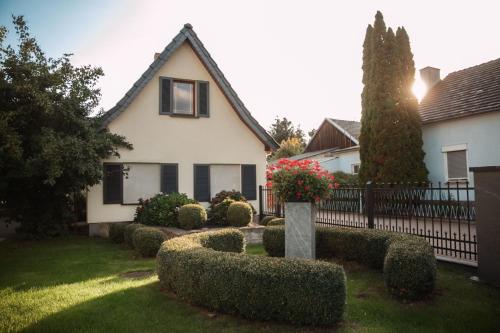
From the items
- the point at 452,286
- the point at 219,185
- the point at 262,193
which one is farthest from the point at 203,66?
the point at 452,286

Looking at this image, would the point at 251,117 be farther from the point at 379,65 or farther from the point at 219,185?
the point at 379,65

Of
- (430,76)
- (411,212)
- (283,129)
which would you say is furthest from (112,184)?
(283,129)

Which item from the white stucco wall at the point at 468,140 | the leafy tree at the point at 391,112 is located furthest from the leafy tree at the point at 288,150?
the white stucco wall at the point at 468,140

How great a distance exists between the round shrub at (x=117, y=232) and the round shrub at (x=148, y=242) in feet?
8.17

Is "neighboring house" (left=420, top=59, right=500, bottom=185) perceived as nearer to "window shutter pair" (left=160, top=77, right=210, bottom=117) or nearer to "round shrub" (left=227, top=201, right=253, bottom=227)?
"round shrub" (left=227, top=201, right=253, bottom=227)

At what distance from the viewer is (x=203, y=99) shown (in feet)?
49.0

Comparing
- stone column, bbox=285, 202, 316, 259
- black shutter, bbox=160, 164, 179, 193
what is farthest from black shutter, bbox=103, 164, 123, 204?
stone column, bbox=285, 202, 316, 259

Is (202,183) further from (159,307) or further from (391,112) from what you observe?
(391,112)

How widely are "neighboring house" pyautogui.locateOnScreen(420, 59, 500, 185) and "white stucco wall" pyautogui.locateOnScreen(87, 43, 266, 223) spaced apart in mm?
8418

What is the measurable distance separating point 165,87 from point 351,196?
28.4 feet

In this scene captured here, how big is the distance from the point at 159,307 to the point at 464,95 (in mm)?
17263

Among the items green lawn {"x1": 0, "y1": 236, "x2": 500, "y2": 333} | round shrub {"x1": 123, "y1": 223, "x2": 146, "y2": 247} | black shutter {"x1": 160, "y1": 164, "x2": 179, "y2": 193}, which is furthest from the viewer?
black shutter {"x1": 160, "y1": 164, "x2": 179, "y2": 193}

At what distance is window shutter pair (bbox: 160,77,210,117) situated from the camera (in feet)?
46.5

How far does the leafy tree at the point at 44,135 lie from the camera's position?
1036 cm
